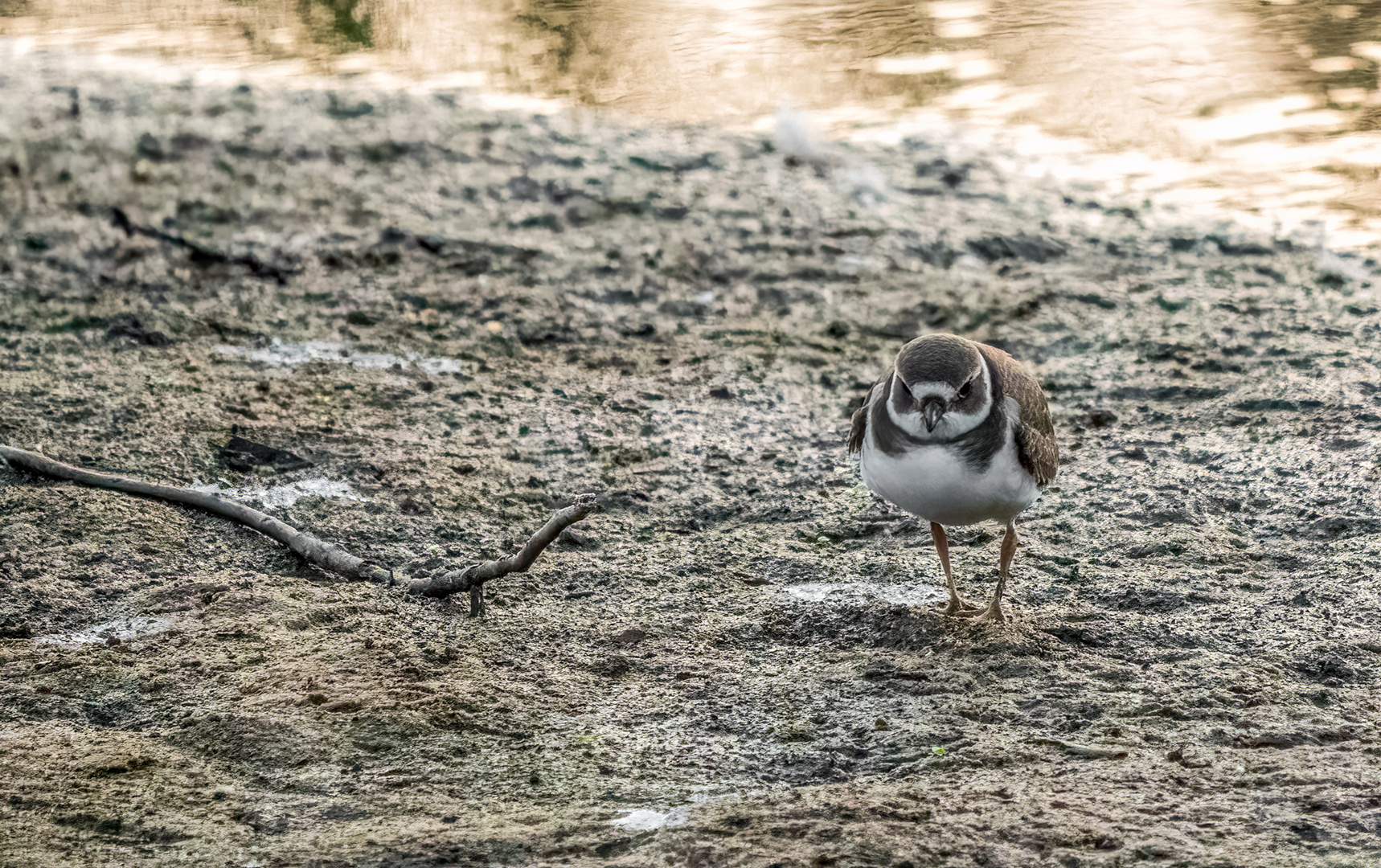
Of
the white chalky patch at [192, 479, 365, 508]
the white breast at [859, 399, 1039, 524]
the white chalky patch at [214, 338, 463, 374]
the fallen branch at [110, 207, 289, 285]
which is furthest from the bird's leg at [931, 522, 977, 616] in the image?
the fallen branch at [110, 207, 289, 285]

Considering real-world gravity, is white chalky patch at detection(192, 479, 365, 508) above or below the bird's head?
below

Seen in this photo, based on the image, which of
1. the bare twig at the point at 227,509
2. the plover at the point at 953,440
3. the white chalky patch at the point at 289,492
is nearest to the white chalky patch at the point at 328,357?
the white chalky patch at the point at 289,492

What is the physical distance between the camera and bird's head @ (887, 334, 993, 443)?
3.33 m

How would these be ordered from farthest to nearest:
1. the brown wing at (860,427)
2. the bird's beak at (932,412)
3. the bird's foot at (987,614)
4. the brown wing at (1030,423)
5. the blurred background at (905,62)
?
the blurred background at (905,62) < the brown wing at (860,427) < the bird's foot at (987,614) < the brown wing at (1030,423) < the bird's beak at (932,412)

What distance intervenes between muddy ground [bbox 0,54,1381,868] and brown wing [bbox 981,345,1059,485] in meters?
0.45

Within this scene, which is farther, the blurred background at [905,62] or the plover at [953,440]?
the blurred background at [905,62]

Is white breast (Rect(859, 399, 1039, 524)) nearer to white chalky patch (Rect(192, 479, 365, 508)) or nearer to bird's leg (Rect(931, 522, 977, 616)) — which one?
bird's leg (Rect(931, 522, 977, 616))

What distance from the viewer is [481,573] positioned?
3.63 m

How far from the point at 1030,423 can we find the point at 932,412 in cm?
41

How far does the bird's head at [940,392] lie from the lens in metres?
3.33

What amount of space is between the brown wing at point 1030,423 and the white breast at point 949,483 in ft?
0.13

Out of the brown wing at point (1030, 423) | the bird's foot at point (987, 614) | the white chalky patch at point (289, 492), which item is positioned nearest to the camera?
the brown wing at point (1030, 423)

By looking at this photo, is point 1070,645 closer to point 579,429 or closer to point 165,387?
point 579,429

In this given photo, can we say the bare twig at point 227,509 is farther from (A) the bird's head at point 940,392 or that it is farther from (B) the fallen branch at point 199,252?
(B) the fallen branch at point 199,252
